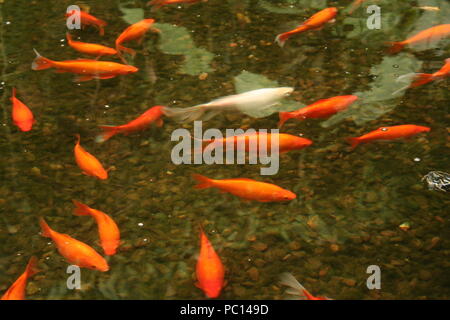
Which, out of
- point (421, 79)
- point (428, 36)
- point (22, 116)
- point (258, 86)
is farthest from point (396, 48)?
point (22, 116)

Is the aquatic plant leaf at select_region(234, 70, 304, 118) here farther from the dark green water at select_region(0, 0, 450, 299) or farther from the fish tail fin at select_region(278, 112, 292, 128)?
the fish tail fin at select_region(278, 112, 292, 128)

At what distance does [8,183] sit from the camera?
329 centimetres

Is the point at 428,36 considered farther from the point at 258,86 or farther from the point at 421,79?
the point at 258,86

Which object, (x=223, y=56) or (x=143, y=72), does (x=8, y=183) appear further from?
(x=223, y=56)

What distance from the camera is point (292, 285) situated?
2.66 metres

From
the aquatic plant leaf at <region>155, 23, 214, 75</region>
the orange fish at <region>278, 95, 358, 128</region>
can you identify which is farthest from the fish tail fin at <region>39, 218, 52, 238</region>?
the aquatic plant leaf at <region>155, 23, 214, 75</region>

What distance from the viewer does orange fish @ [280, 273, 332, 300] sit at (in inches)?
103

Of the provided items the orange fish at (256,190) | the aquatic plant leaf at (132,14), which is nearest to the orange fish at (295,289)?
the orange fish at (256,190)

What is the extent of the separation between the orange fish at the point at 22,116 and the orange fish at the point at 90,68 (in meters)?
0.43

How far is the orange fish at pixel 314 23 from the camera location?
439 cm

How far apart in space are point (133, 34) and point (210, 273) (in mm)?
2497

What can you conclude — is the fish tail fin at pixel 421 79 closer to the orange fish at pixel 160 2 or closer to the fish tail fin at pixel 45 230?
the orange fish at pixel 160 2

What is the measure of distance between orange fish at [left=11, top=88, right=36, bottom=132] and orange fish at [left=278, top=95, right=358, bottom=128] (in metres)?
1.71
